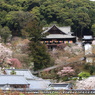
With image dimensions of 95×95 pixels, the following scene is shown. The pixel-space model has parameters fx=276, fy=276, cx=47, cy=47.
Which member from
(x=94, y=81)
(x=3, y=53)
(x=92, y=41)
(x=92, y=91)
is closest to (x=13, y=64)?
(x=3, y=53)

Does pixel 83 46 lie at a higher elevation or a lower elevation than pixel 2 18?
lower

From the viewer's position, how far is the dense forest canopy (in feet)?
121

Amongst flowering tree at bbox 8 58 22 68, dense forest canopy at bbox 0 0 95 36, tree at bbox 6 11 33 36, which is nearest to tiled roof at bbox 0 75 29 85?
flowering tree at bbox 8 58 22 68

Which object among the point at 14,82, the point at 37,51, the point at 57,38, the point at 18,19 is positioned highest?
the point at 18,19

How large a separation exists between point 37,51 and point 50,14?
17.5 metres

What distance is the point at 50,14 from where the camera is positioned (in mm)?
41156

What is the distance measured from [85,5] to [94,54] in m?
18.8

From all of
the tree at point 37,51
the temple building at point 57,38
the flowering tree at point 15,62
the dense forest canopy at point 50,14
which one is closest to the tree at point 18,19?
the dense forest canopy at point 50,14

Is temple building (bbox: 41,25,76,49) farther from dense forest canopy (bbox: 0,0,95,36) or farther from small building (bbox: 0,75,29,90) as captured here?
small building (bbox: 0,75,29,90)

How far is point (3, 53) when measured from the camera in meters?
22.5

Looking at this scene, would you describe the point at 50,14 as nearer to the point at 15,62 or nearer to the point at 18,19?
the point at 18,19

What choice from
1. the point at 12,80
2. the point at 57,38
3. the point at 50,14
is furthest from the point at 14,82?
the point at 50,14

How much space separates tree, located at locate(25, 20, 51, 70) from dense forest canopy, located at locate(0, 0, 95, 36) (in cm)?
1064

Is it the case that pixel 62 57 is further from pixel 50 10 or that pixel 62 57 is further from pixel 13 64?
pixel 50 10
